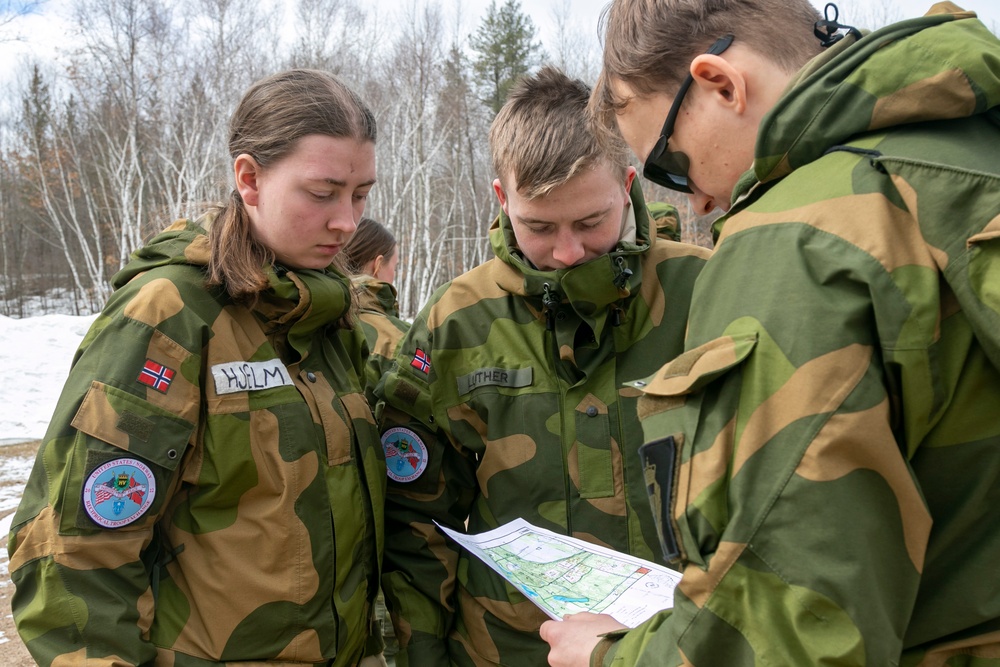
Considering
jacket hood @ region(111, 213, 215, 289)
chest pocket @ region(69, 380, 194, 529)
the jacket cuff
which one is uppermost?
jacket hood @ region(111, 213, 215, 289)

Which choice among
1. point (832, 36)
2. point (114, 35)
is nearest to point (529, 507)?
point (832, 36)

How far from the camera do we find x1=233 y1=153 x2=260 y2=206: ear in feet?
6.20

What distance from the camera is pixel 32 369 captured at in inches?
468

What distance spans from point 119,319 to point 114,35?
21.7 m

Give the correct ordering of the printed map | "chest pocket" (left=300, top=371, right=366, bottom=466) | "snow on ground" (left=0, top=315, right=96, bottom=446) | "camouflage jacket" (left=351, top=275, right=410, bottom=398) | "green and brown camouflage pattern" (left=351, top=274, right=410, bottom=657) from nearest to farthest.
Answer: the printed map < "chest pocket" (left=300, top=371, right=366, bottom=466) < "green and brown camouflage pattern" (left=351, top=274, right=410, bottom=657) < "camouflage jacket" (left=351, top=275, right=410, bottom=398) < "snow on ground" (left=0, top=315, right=96, bottom=446)

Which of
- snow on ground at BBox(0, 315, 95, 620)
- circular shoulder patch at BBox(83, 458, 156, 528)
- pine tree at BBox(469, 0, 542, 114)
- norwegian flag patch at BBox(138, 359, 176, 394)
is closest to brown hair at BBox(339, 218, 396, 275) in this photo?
norwegian flag patch at BBox(138, 359, 176, 394)

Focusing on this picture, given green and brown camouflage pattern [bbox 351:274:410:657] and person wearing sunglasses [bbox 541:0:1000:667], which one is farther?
green and brown camouflage pattern [bbox 351:274:410:657]

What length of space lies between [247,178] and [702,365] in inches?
55.3

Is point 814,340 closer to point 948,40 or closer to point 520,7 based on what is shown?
point 948,40

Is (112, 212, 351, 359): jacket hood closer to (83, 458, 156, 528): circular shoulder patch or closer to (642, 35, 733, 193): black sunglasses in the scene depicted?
(83, 458, 156, 528): circular shoulder patch

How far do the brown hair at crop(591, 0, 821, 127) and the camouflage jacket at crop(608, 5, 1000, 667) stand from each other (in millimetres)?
176

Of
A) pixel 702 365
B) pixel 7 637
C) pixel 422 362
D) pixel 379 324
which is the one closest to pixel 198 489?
pixel 422 362

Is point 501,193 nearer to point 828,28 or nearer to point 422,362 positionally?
point 422,362

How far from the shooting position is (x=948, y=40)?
0.91 m
